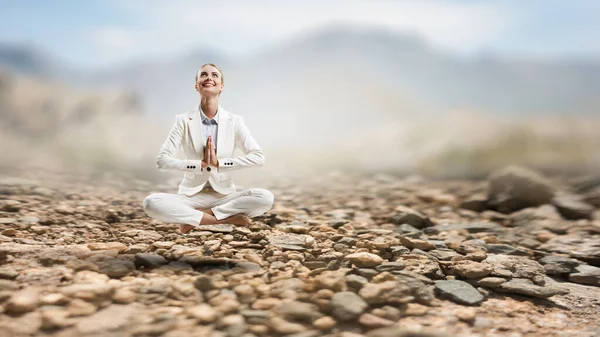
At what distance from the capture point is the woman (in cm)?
398

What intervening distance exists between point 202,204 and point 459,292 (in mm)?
2129

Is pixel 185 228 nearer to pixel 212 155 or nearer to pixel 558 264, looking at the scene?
pixel 212 155

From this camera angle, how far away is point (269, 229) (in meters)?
4.75

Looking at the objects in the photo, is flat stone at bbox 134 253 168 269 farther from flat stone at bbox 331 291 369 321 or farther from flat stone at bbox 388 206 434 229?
flat stone at bbox 388 206 434 229

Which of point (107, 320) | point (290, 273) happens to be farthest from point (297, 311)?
point (107, 320)

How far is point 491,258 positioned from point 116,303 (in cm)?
307

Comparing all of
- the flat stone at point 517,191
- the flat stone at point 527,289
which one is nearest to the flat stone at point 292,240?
the flat stone at point 527,289

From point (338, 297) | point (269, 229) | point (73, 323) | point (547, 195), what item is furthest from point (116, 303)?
point (547, 195)

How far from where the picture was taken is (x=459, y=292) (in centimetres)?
345

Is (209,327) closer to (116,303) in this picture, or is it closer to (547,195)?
(116,303)

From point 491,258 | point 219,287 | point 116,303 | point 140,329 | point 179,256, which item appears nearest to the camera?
point 140,329

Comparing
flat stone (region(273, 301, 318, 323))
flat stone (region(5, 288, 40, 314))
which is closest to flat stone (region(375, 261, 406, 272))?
flat stone (region(273, 301, 318, 323))

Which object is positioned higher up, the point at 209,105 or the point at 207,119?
the point at 209,105

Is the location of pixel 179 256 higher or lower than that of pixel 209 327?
higher
